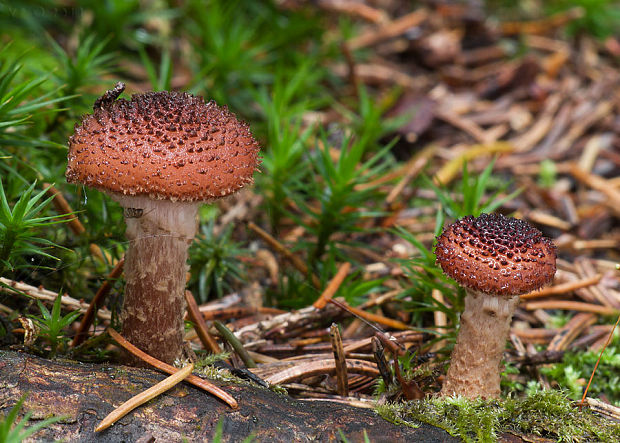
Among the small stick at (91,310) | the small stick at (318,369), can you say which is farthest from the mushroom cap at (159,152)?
the small stick at (318,369)

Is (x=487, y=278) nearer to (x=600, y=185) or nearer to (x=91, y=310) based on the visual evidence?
(x=91, y=310)

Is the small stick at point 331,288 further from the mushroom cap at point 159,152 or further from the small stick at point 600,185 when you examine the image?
the small stick at point 600,185

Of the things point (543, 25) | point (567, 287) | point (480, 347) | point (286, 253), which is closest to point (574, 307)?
point (567, 287)

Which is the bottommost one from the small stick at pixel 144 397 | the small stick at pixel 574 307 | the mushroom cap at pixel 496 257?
the small stick at pixel 574 307

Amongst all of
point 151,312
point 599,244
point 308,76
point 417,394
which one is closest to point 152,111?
point 151,312

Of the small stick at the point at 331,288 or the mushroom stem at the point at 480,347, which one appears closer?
the mushroom stem at the point at 480,347

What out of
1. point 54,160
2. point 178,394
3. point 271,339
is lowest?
point 271,339

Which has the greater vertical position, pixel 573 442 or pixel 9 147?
pixel 9 147

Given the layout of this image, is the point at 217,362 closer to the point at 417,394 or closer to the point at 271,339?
the point at 271,339
